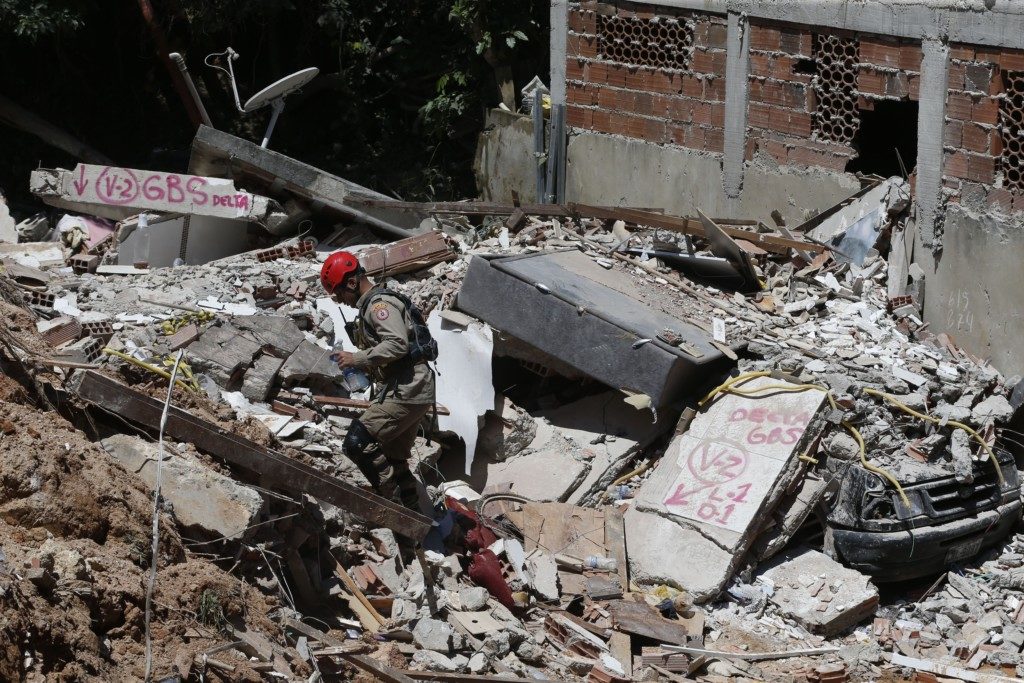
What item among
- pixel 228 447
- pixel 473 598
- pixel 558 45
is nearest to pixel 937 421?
pixel 473 598

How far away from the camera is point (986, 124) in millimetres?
8250

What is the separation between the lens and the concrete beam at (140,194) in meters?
10.1

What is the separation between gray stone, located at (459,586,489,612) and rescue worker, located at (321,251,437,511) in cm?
78

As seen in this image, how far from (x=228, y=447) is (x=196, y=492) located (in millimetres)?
314

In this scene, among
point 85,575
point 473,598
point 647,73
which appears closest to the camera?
point 85,575

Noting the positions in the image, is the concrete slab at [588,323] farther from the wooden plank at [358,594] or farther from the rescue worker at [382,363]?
the wooden plank at [358,594]

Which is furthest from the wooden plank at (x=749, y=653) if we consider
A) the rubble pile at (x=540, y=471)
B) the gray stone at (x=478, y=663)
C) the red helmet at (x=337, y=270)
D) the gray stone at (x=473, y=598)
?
the red helmet at (x=337, y=270)

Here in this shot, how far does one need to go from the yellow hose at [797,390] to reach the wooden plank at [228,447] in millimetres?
2705

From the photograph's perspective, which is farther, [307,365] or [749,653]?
[307,365]

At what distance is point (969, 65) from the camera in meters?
8.28

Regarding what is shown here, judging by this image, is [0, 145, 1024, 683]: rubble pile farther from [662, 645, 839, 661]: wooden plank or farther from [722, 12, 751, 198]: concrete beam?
[722, 12, 751, 198]: concrete beam

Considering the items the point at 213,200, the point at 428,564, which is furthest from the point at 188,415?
the point at 213,200

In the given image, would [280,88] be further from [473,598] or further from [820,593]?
[820,593]

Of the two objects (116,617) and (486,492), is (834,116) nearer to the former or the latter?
(486,492)
